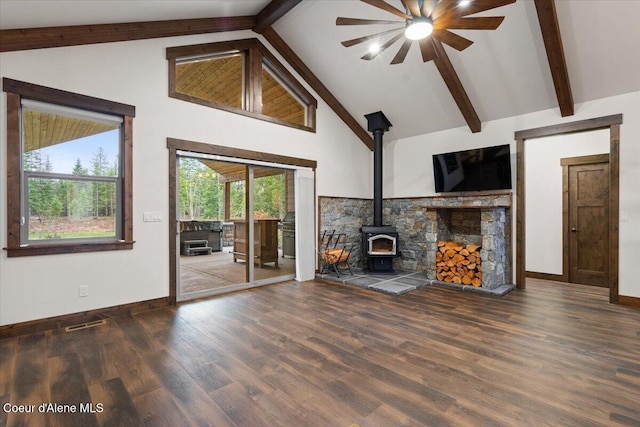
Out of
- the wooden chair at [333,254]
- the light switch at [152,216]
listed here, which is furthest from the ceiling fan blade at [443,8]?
the wooden chair at [333,254]

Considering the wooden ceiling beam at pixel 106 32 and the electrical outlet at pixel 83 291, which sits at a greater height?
the wooden ceiling beam at pixel 106 32

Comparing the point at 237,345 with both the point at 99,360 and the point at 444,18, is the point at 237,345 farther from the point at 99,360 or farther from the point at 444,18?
the point at 444,18

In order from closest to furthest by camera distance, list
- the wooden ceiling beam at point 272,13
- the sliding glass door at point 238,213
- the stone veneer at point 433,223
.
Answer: the wooden ceiling beam at point 272,13 < the sliding glass door at point 238,213 < the stone veneer at point 433,223

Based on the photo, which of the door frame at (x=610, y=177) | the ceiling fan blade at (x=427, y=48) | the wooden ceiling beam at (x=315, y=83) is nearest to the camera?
the ceiling fan blade at (x=427, y=48)

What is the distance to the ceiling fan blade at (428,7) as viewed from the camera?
2770 mm

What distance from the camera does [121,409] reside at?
2.01 metres

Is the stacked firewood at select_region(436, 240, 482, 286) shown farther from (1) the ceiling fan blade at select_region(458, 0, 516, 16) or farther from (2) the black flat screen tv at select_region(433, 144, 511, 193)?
(1) the ceiling fan blade at select_region(458, 0, 516, 16)

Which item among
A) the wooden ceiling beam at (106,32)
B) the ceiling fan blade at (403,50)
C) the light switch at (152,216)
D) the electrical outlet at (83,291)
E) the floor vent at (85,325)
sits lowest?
the floor vent at (85,325)

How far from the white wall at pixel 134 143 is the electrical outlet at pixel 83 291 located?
37 mm

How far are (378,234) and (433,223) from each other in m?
1.06

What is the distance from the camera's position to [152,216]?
4.12 meters

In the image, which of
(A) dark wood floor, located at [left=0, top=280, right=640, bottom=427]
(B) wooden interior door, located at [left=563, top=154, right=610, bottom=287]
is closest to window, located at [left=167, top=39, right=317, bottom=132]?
(A) dark wood floor, located at [left=0, top=280, right=640, bottom=427]

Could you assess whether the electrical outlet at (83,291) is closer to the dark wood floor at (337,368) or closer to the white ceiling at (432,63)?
the dark wood floor at (337,368)

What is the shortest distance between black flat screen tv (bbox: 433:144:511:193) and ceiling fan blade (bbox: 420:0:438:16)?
3.06m
